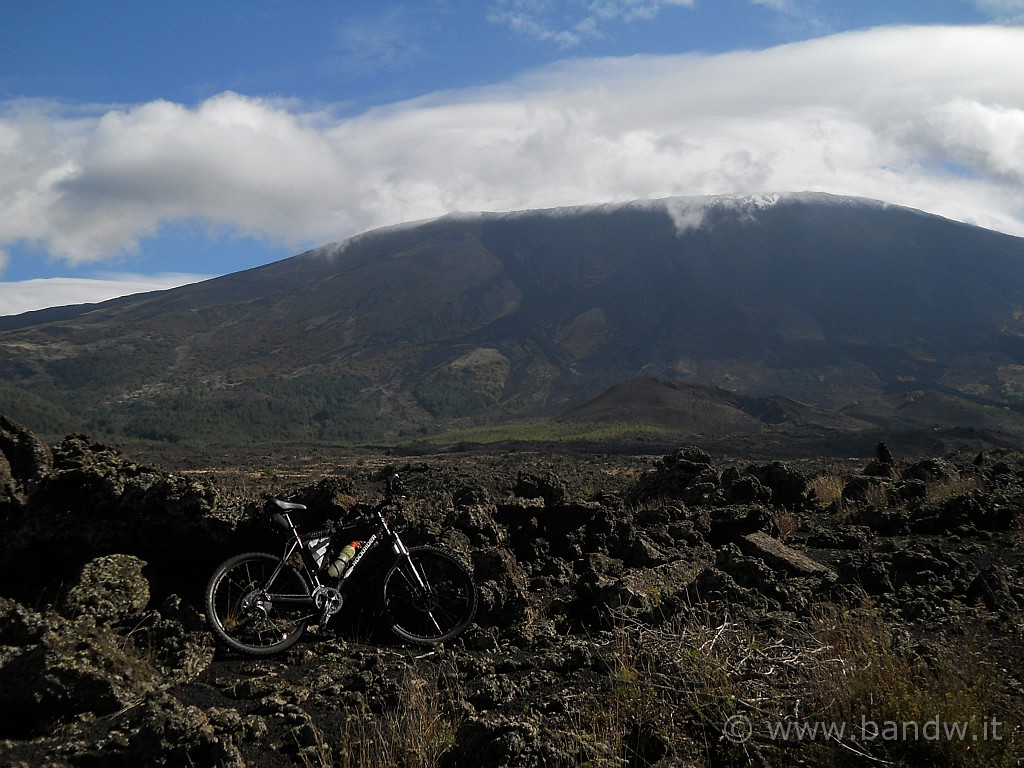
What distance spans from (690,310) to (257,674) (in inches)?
6170

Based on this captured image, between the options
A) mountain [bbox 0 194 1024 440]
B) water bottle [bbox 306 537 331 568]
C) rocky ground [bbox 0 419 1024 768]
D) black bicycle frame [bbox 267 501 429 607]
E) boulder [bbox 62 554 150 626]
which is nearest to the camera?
rocky ground [bbox 0 419 1024 768]

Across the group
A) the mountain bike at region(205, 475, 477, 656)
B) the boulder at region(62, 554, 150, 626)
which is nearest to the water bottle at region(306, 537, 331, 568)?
the mountain bike at region(205, 475, 477, 656)

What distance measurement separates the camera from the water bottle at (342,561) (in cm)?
548

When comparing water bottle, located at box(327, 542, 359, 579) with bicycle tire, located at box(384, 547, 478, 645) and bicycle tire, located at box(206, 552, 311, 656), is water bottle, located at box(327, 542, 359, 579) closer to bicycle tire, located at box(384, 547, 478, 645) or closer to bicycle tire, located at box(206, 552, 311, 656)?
bicycle tire, located at box(206, 552, 311, 656)

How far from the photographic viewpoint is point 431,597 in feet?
18.3

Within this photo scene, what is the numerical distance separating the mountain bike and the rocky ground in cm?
15

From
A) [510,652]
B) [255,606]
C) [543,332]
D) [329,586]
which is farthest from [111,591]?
[543,332]

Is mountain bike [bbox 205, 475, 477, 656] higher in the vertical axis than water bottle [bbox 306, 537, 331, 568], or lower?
lower

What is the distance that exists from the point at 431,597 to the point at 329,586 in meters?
Answer: 0.68

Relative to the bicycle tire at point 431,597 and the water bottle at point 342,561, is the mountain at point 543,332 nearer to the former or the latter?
the bicycle tire at point 431,597

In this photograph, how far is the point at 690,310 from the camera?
514 feet

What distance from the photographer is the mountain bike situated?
522cm

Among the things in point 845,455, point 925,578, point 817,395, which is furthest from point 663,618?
point 817,395

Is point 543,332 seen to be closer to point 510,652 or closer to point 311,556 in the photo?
point 311,556
